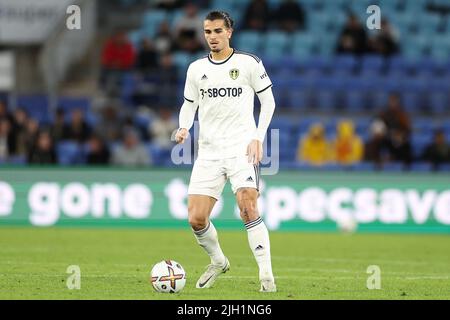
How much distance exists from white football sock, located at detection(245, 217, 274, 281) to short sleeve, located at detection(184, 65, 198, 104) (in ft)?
4.14

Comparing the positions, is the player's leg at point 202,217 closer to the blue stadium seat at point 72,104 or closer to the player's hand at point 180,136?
the player's hand at point 180,136

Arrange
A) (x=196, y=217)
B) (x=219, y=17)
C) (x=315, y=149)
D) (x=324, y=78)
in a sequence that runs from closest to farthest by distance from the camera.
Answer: (x=219, y=17), (x=196, y=217), (x=315, y=149), (x=324, y=78)

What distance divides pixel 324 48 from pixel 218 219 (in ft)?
19.7

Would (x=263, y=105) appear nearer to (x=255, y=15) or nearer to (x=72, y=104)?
(x=72, y=104)

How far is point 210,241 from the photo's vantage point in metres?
10.1

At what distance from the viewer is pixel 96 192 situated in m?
19.2

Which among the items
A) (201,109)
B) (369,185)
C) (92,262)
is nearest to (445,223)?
(369,185)

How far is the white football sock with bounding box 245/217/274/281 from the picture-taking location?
9.71m

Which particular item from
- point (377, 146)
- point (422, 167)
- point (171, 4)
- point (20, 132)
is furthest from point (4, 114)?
point (422, 167)

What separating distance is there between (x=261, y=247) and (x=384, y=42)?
14243 millimetres

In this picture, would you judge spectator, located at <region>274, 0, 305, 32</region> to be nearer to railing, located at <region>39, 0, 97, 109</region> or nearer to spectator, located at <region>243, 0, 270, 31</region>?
spectator, located at <region>243, 0, 270, 31</region>

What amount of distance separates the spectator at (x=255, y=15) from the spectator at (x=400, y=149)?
4559 mm

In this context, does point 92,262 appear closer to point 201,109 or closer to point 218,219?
point 201,109

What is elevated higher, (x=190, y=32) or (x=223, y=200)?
(x=190, y=32)
